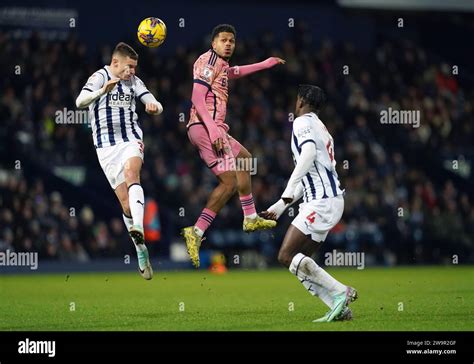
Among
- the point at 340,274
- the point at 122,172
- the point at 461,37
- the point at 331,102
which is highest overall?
the point at 461,37

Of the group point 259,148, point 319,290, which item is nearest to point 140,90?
point 319,290

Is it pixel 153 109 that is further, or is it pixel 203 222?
pixel 203 222

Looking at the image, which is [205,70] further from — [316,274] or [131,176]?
[316,274]

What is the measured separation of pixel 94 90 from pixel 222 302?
12.1ft

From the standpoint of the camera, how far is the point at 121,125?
12742 mm

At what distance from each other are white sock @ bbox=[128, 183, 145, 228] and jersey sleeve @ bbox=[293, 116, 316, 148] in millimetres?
2077

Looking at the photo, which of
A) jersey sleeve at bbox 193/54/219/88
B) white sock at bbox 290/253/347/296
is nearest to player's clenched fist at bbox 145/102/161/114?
jersey sleeve at bbox 193/54/219/88

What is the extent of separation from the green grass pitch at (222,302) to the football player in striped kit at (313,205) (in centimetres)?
34

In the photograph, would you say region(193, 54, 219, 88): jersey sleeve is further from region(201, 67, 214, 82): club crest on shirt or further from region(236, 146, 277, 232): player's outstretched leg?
region(236, 146, 277, 232): player's outstretched leg

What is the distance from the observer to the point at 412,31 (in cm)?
3316

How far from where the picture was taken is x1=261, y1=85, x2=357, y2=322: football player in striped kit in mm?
11055
